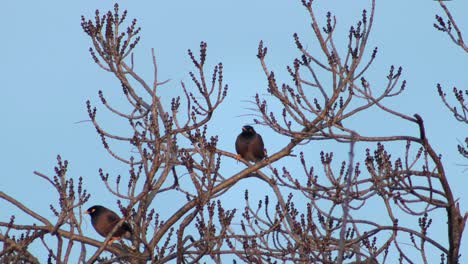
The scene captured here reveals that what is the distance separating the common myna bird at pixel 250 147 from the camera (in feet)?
51.4

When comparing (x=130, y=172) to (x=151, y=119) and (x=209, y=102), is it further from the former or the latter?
(x=209, y=102)

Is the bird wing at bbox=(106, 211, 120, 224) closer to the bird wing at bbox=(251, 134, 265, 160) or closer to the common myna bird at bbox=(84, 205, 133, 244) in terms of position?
the common myna bird at bbox=(84, 205, 133, 244)

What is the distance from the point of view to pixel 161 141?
880cm

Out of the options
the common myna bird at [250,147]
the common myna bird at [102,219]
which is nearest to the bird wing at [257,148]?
the common myna bird at [250,147]

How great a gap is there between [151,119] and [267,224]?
2.26 m

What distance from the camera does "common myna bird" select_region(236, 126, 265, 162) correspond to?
15.7 metres

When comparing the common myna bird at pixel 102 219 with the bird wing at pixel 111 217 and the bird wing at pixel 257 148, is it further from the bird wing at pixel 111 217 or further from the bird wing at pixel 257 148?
the bird wing at pixel 257 148

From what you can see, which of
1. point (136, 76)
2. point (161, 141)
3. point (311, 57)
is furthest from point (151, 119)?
point (311, 57)

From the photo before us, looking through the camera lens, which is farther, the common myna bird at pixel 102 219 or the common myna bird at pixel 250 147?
the common myna bird at pixel 250 147

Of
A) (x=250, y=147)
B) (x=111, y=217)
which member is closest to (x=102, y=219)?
(x=111, y=217)

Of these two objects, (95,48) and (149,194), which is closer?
(149,194)

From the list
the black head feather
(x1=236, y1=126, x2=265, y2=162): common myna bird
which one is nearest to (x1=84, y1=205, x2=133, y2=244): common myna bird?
the black head feather

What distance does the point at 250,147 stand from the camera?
15.8 m

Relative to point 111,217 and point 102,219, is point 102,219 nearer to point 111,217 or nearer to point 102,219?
point 102,219
